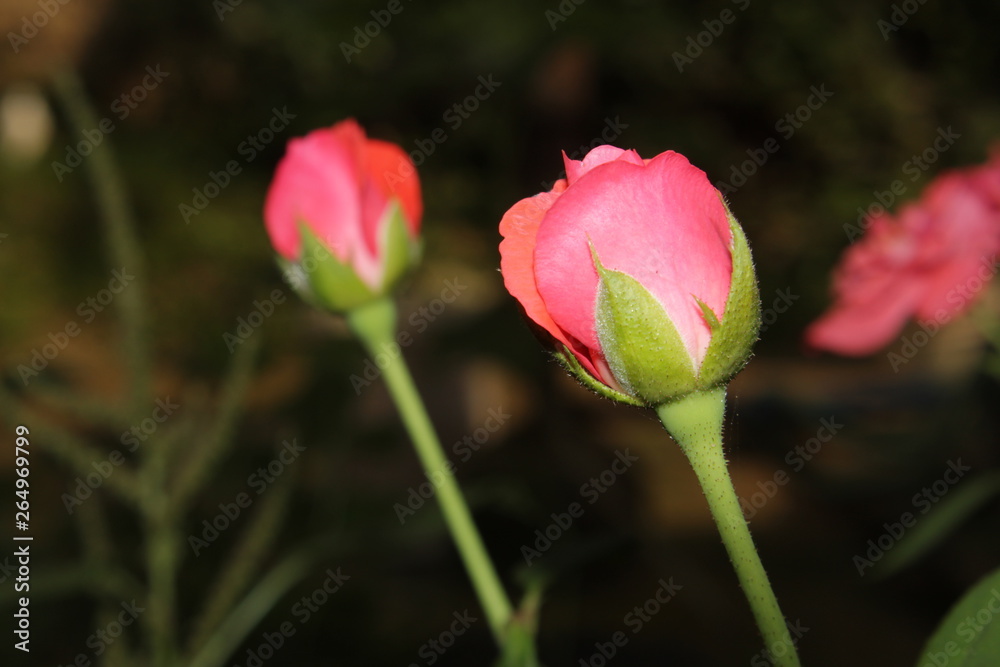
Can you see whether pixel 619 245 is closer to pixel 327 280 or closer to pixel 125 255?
pixel 327 280

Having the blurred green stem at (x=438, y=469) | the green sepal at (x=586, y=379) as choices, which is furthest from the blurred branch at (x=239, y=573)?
the green sepal at (x=586, y=379)

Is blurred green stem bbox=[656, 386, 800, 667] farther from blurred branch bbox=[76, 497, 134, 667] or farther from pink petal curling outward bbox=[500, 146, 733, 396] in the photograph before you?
blurred branch bbox=[76, 497, 134, 667]

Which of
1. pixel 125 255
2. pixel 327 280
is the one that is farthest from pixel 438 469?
pixel 125 255

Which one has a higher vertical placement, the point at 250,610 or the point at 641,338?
the point at 641,338

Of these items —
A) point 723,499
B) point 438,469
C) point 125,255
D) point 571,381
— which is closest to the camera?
point 723,499

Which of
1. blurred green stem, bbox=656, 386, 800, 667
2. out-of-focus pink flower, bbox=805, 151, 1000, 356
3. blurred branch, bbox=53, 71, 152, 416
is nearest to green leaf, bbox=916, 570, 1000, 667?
blurred green stem, bbox=656, 386, 800, 667
